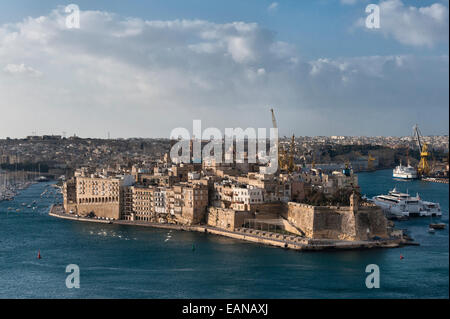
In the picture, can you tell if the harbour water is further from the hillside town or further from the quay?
the hillside town

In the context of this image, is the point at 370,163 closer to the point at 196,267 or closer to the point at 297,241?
the point at 297,241

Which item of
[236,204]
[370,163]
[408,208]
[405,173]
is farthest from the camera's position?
[370,163]

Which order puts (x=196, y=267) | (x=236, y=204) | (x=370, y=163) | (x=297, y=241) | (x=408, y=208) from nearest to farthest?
(x=196, y=267), (x=297, y=241), (x=236, y=204), (x=408, y=208), (x=370, y=163)

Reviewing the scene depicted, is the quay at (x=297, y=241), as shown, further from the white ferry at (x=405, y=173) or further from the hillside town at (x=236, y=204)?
the white ferry at (x=405, y=173)

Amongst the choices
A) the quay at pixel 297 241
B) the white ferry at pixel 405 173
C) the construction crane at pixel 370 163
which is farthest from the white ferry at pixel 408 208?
the construction crane at pixel 370 163

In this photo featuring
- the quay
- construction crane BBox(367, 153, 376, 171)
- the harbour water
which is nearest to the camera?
the harbour water

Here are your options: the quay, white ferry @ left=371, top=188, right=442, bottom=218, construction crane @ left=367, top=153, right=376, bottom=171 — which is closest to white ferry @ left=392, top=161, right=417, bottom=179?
construction crane @ left=367, top=153, right=376, bottom=171

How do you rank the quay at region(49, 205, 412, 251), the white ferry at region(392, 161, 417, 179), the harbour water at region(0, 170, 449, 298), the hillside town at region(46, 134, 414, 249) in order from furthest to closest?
1. the white ferry at region(392, 161, 417, 179)
2. the hillside town at region(46, 134, 414, 249)
3. the quay at region(49, 205, 412, 251)
4. the harbour water at region(0, 170, 449, 298)

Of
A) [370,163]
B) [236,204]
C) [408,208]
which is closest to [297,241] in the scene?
[236,204]

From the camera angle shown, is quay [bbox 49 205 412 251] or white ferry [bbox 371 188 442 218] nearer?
quay [bbox 49 205 412 251]
